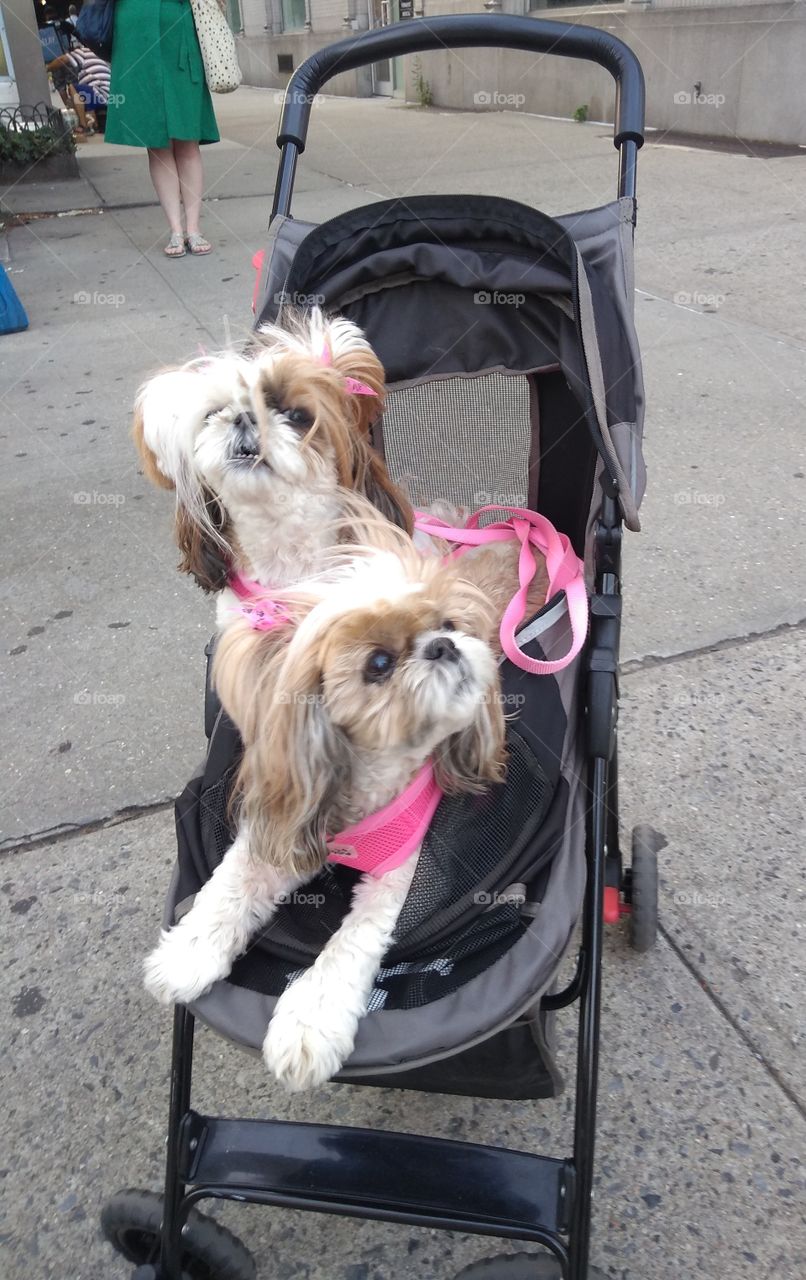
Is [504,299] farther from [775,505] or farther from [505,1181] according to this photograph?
[775,505]

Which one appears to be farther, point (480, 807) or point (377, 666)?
point (480, 807)

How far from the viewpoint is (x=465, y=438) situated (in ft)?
8.57

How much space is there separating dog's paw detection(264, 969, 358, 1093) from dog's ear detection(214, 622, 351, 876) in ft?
0.67

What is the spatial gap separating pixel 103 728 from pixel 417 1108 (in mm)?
1667

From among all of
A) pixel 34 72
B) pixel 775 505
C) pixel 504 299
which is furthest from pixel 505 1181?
pixel 34 72

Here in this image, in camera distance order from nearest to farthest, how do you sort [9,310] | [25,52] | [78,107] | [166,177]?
[9,310] → [166,177] → [25,52] → [78,107]

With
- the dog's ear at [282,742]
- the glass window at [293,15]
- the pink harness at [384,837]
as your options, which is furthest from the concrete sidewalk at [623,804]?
the glass window at [293,15]

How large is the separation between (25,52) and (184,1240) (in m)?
13.3

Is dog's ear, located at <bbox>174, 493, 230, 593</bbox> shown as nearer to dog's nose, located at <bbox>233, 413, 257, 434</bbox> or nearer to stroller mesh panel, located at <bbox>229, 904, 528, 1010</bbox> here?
dog's nose, located at <bbox>233, 413, 257, 434</bbox>

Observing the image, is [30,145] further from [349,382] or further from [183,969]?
[183,969]

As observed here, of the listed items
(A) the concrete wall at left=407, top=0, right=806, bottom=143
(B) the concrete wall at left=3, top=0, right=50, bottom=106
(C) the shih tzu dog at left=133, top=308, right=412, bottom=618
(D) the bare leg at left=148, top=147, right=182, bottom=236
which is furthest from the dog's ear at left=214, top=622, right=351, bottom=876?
(B) the concrete wall at left=3, top=0, right=50, bottom=106

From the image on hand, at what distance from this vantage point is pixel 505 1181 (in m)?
1.59

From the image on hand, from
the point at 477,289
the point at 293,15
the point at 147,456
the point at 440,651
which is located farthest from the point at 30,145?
the point at 293,15

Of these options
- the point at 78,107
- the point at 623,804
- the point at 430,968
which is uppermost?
the point at 430,968
